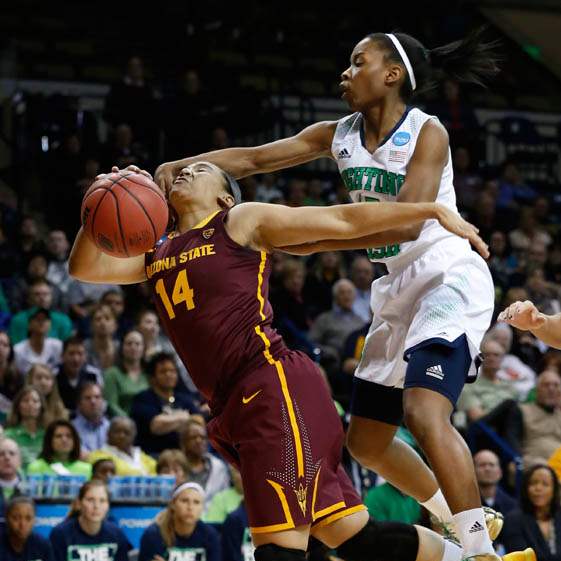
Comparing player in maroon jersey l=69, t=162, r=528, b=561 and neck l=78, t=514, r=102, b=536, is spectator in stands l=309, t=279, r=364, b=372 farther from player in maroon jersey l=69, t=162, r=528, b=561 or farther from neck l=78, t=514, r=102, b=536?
player in maroon jersey l=69, t=162, r=528, b=561

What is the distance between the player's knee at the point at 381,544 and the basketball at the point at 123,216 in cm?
156

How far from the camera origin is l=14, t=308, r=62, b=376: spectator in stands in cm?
1093

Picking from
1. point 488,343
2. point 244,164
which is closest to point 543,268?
point 488,343

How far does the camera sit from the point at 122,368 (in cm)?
1102

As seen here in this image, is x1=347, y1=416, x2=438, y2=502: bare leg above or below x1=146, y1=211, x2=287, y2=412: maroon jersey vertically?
below

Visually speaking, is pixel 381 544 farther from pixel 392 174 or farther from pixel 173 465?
pixel 173 465

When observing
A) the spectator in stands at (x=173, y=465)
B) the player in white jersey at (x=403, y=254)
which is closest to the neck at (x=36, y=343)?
the spectator in stands at (x=173, y=465)

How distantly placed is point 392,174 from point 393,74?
49cm

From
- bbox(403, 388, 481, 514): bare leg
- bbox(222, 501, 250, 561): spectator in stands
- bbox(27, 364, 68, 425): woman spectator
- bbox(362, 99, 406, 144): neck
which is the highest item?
bbox(362, 99, 406, 144): neck

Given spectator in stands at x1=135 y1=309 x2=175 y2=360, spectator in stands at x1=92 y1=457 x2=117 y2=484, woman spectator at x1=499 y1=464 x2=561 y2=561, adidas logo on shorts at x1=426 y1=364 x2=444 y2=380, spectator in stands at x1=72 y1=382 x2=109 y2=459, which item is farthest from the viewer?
spectator in stands at x1=135 y1=309 x2=175 y2=360

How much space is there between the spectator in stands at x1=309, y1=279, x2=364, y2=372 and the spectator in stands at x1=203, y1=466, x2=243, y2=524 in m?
3.05

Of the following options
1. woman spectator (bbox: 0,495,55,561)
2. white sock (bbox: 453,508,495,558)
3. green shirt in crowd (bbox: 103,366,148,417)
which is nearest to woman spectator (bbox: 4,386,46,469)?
green shirt in crowd (bbox: 103,366,148,417)

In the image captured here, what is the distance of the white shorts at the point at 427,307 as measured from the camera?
548 cm

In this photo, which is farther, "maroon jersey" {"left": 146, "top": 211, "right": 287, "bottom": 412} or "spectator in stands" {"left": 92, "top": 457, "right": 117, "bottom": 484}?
"spectator in stands" {"left": 92, "top": 457, "right": 117, "bottom": 484}
